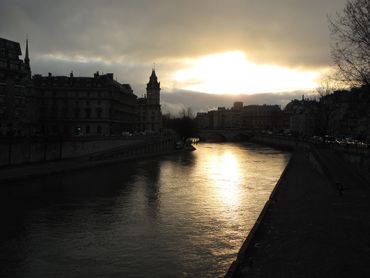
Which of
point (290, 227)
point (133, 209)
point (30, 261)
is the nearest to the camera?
point (30, 261)

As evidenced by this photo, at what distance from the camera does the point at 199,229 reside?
25000 mm

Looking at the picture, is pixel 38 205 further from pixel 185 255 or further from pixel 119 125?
pixel 119 125

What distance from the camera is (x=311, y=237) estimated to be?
19.2 meters

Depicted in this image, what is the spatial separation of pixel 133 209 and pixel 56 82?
88509 mm

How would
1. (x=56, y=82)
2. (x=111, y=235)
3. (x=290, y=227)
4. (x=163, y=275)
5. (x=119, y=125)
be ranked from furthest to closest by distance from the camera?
(x=119, y=125)
(x=56, y=82)
(x=111, y=235)
(x=290, y=227)
(x=163, y=275)

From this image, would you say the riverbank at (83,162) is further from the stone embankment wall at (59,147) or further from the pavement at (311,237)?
the pavement at (311,237)

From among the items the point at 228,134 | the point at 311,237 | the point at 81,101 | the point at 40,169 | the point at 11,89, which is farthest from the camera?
the point at 228,134

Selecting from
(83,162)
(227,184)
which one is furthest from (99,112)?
(227,184)

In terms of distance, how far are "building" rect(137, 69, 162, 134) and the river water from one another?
121 m

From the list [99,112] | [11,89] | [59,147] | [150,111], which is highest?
[150,111]

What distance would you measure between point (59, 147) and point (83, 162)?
6603mm

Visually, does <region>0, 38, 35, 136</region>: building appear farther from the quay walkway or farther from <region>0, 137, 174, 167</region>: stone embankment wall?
the quay walkway

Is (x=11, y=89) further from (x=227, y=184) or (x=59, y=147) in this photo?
(x=227, y=184)

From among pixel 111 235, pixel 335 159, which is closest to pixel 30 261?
pixel 111 235
